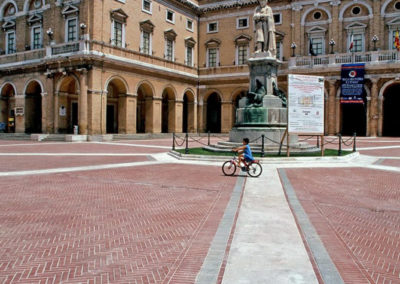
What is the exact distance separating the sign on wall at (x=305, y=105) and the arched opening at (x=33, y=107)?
90.7 feet

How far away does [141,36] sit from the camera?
3444 centimetres

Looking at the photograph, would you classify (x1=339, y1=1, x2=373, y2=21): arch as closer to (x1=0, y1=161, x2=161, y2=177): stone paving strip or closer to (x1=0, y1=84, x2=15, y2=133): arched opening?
(x1=0, y1=161, x2=161, y2=177): stone paving strip

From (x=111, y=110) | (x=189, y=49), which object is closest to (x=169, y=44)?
(x=189, y=49)

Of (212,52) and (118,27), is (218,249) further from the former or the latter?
(212,52)

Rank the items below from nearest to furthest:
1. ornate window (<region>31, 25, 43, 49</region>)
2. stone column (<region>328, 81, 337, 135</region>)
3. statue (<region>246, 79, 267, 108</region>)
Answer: statue (<region>246, 79, 267, 108</region>) < ornate window (<region>31, 25, 43, 49</region>) < stone column (<region>328, 81, 337, 135</region>)

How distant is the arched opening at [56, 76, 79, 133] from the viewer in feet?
103

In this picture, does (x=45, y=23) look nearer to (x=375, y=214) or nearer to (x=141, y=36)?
(x=141, y=36)

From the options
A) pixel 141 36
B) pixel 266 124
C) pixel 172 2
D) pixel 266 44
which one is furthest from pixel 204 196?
pixel 172 2

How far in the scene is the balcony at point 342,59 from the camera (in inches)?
1332

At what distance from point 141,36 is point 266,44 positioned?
63.2ft

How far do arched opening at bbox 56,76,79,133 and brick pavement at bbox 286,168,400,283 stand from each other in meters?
25.5

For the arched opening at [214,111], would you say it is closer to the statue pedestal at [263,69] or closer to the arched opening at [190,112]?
the arched opening at [190,112]

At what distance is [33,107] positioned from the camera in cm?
3466

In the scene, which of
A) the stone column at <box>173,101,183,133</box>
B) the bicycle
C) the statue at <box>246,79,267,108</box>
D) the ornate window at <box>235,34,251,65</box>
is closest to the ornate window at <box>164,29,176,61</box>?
the stone column at <box>173,101,183,133</box>
